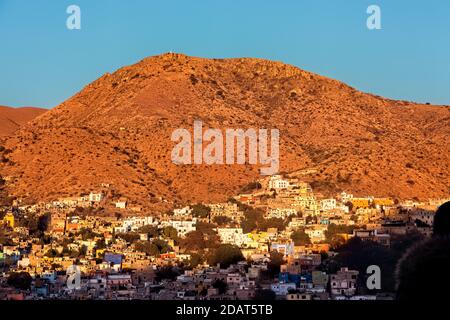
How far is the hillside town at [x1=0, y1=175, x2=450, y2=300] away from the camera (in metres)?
26.1

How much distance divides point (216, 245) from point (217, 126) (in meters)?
16.0

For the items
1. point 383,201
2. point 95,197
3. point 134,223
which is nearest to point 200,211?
point 134,223

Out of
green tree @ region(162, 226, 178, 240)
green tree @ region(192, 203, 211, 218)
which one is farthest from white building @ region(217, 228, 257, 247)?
green tree @ region(192, 203, 211, 218)

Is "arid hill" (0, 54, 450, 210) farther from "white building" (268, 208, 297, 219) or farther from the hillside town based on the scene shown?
"white building" (268, 208, 297, 219)

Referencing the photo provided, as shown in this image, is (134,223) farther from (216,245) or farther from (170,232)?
(216,245)

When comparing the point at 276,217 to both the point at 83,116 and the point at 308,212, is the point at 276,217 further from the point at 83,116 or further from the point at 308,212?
the point at 83,116

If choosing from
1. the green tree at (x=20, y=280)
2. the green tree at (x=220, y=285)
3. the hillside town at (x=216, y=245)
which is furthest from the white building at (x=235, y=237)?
the green tree at (x=220, y=285)

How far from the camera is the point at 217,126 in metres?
52.5

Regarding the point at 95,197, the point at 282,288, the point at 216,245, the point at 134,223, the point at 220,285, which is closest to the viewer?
the point at 282,288

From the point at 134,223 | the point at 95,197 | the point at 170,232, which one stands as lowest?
the point at 170,232

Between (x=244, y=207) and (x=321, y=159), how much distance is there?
7.27m

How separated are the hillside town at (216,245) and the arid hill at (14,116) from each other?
31137 millimetres

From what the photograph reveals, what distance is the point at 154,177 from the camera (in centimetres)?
4825

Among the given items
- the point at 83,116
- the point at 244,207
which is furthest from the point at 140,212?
the point at 83,116
